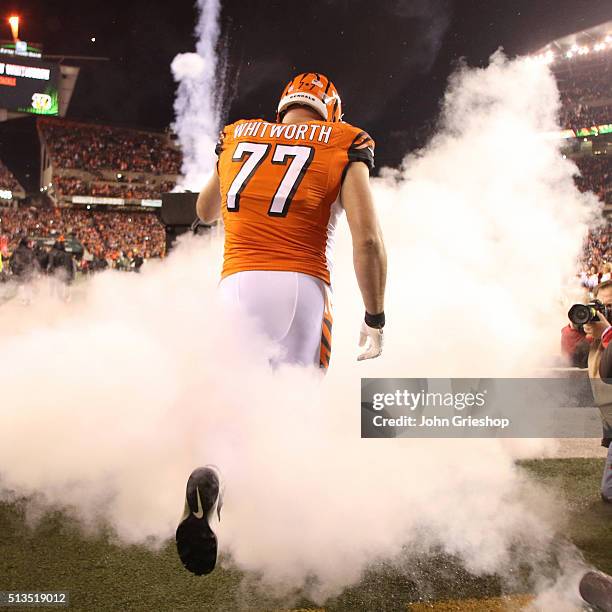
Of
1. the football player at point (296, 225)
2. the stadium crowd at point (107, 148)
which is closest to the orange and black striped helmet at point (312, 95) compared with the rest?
the football player at point (296, 225)

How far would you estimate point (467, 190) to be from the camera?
4906 millimetres

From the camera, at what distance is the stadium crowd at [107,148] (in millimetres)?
43438

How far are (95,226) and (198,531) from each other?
43020 millimetres

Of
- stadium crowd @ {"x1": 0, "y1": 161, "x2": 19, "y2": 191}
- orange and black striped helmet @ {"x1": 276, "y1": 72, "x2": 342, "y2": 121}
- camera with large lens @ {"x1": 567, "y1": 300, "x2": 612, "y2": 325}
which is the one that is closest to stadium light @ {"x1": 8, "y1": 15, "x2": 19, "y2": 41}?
stadium crowd @ {"x1": 0, "y1": 161, "x2": 19, "y2": 191}

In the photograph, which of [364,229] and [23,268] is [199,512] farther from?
[23,268]

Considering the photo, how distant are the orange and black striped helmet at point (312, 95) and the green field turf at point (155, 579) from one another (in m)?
1.82

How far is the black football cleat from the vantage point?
1.48 meters

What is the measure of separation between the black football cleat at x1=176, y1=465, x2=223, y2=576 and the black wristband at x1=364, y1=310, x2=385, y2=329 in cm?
89

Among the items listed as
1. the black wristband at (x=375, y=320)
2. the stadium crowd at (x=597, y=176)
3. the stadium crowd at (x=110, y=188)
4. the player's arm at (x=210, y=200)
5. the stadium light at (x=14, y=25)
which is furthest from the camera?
the stadium crowd at (x=110, y=188)

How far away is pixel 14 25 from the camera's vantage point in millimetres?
30828

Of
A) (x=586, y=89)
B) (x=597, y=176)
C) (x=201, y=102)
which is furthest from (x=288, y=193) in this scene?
(x=586, y=89)

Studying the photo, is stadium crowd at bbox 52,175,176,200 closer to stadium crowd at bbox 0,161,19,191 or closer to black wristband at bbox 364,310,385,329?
stadium crowd at bbox 0,161,19,191

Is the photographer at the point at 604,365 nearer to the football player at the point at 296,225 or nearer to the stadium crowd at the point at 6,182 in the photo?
the football player at the point at 296,225

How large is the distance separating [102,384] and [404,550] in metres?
1.53
